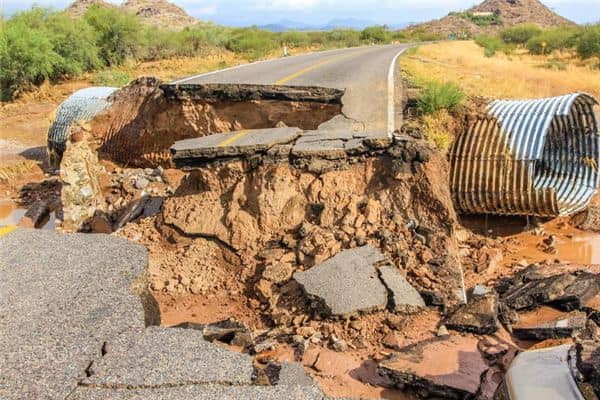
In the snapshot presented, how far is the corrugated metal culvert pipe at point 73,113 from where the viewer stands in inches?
482

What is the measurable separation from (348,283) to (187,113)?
6.43 m

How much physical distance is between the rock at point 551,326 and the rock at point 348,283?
1452 mm

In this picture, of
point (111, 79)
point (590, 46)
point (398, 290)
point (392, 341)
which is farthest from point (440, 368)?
point (590, 46)

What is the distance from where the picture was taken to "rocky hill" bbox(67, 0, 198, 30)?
55.5 meters

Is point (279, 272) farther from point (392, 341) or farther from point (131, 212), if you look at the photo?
point (131, 212)

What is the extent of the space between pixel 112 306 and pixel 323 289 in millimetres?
2029

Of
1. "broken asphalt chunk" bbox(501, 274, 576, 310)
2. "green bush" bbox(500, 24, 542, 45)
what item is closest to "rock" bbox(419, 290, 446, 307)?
"broken asphalt chunk" bbox(501, 274, 576, 310)

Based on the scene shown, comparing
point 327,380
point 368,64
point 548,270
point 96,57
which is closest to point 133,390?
point 327,380

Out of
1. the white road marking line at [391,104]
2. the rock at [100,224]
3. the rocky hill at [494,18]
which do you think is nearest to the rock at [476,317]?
the white road marking line at [391,104]

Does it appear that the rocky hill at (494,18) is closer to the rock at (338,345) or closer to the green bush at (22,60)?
the green bush at (22,60)

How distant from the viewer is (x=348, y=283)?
5328 mm

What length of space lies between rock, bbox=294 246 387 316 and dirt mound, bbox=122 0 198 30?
56159 millimetres

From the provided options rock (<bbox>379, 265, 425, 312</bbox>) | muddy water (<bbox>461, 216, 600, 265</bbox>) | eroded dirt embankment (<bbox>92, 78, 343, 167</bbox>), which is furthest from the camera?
eroded dirt embankment (<bbox>92, 78, 343, 167</bbox>)

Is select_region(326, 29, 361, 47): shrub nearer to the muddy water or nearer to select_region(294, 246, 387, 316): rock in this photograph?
the muddy water
